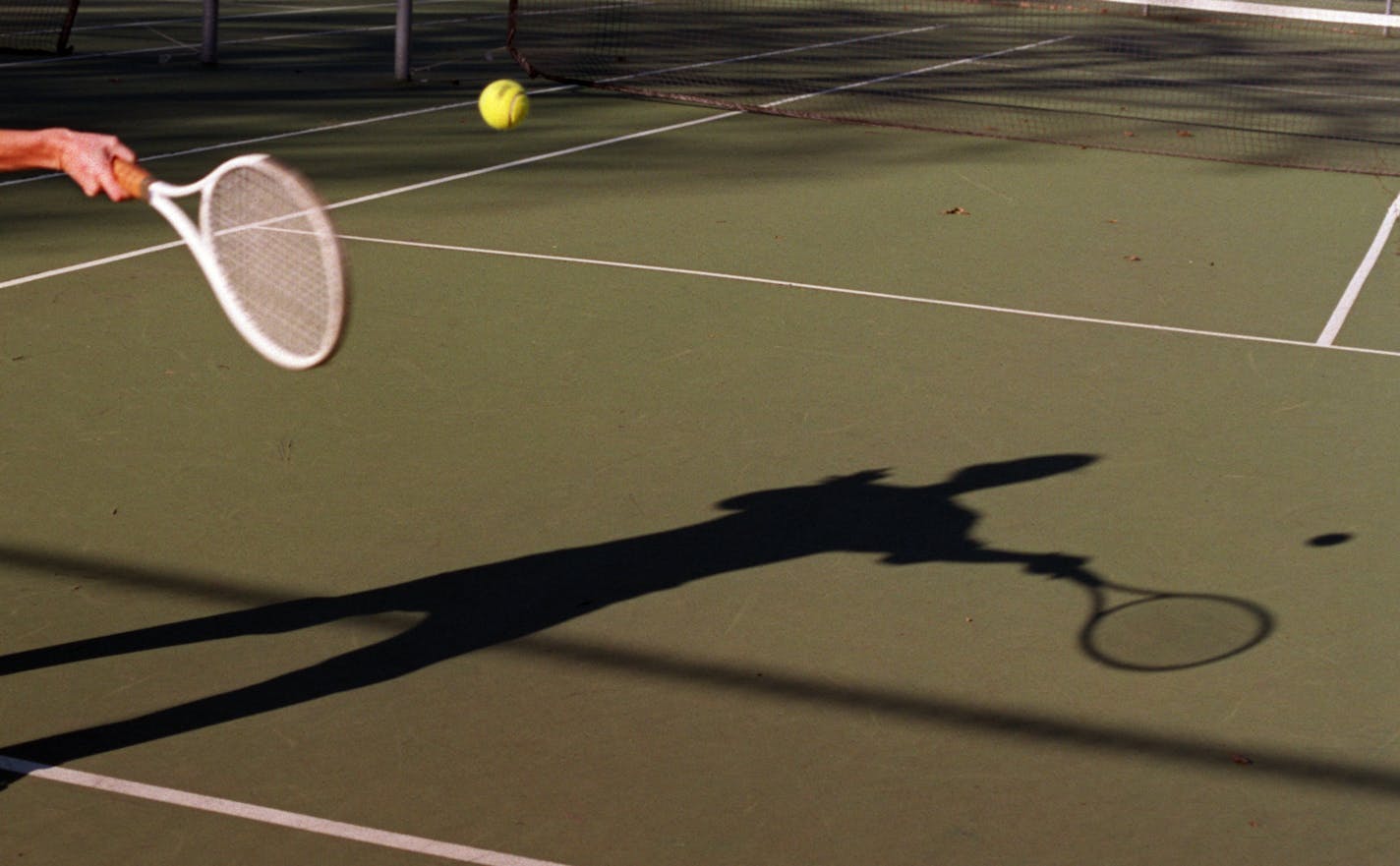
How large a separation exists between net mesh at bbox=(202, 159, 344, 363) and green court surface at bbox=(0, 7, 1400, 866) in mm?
911

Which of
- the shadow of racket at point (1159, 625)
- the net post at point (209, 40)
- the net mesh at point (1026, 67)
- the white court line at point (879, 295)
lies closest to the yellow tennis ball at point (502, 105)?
the white court line at point (879, 295)

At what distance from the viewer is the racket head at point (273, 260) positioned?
3549mm

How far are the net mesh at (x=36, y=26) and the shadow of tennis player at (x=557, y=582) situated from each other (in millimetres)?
12089

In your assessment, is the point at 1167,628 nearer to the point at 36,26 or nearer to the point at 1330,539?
the point at 1330,539

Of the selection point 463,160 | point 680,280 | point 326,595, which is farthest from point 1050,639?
point 463,160

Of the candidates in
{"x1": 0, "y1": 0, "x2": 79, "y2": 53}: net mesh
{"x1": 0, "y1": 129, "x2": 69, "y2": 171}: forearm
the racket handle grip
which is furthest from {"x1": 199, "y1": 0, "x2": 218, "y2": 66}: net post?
the racket handle grip

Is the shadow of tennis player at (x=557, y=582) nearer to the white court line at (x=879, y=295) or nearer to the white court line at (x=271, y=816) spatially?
the white court line at (x=271, y=816)

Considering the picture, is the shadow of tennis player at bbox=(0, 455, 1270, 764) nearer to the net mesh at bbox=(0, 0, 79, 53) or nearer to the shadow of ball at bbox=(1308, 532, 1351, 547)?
the shadow of ball at bbox=(1308, 532, 1351, 547)

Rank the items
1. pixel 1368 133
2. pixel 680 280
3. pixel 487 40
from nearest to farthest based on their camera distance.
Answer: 1. pixel 680 280
2. pixel 1368 133
3. pixel 487 40

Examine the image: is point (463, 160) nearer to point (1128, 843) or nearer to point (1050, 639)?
point (1050, 639)

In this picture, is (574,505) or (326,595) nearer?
(326,595)

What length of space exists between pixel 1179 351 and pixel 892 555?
283 cm

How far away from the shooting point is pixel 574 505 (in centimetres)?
549

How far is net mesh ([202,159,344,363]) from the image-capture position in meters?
3.60
